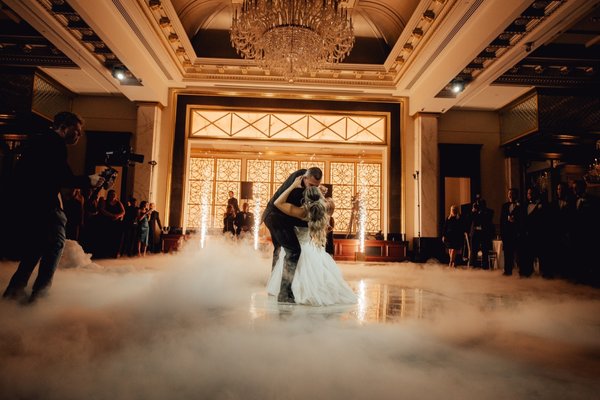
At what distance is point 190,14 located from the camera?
825 centimetres

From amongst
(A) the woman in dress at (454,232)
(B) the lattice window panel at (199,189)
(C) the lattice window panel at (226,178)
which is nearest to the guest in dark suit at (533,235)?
(A) the woman in dress at (454,232)

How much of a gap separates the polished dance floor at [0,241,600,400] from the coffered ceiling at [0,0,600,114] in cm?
478

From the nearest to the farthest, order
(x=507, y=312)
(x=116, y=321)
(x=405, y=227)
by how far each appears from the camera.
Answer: (x=116, y=321) → (x=507, y=312) → (x=405, y=227)

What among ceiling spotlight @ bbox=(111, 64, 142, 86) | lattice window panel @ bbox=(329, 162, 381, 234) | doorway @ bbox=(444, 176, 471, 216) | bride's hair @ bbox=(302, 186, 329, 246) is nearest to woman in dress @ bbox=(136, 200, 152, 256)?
ceiling spotlight @ bbox=(111, 64, 142, 86)

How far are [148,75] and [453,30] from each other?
6.65 meters

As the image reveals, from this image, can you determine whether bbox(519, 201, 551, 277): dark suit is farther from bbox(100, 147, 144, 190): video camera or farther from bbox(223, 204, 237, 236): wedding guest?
bbox(223, 204, 237, 236): wedding guest

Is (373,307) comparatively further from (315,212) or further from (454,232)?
(454,232)

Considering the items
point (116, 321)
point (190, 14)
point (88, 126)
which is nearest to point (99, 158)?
point (88, 126)

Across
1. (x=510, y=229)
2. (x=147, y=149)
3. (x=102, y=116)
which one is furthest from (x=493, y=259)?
(x=102, y=116)

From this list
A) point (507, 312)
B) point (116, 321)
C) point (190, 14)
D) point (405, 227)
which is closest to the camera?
point (116, 321)

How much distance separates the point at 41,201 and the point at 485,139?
444 inches

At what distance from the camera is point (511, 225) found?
20.5ft

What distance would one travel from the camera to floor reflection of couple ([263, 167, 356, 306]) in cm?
335

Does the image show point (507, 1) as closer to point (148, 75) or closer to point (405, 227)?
point (405, 227)
